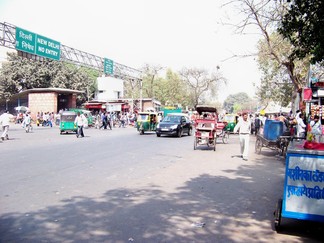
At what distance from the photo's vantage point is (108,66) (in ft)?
122

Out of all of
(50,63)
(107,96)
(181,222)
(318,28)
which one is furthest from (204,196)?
(107,96)

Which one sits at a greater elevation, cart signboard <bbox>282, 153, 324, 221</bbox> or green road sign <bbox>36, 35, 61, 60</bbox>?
green road sign <bbox>36, 35, 61, 60</bbox>

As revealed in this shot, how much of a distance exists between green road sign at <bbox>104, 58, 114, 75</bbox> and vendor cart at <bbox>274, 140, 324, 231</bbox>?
3320 cm

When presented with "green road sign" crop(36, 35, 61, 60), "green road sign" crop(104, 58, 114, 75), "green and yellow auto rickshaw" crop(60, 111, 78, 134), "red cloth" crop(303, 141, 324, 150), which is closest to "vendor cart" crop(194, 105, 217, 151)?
"red cloth" crop(303, 141, 324, 150)

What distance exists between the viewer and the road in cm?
478

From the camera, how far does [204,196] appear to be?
700cm

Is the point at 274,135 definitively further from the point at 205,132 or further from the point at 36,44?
the point at 36,44

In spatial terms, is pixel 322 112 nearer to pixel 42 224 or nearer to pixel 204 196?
pixel 204 196

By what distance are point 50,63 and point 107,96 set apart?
16079 mm

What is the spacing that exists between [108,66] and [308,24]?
31.4 meters

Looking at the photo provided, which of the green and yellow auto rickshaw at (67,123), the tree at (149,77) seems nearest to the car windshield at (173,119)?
the green and yellow auto rickshaw at (67,123)

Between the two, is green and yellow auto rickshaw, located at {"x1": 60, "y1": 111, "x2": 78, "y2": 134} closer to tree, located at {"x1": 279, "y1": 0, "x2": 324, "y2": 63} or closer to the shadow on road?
the shadow on road

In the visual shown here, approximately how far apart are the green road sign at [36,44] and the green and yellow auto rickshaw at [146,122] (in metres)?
8.38

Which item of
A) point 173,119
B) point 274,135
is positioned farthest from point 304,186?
point 173,119
